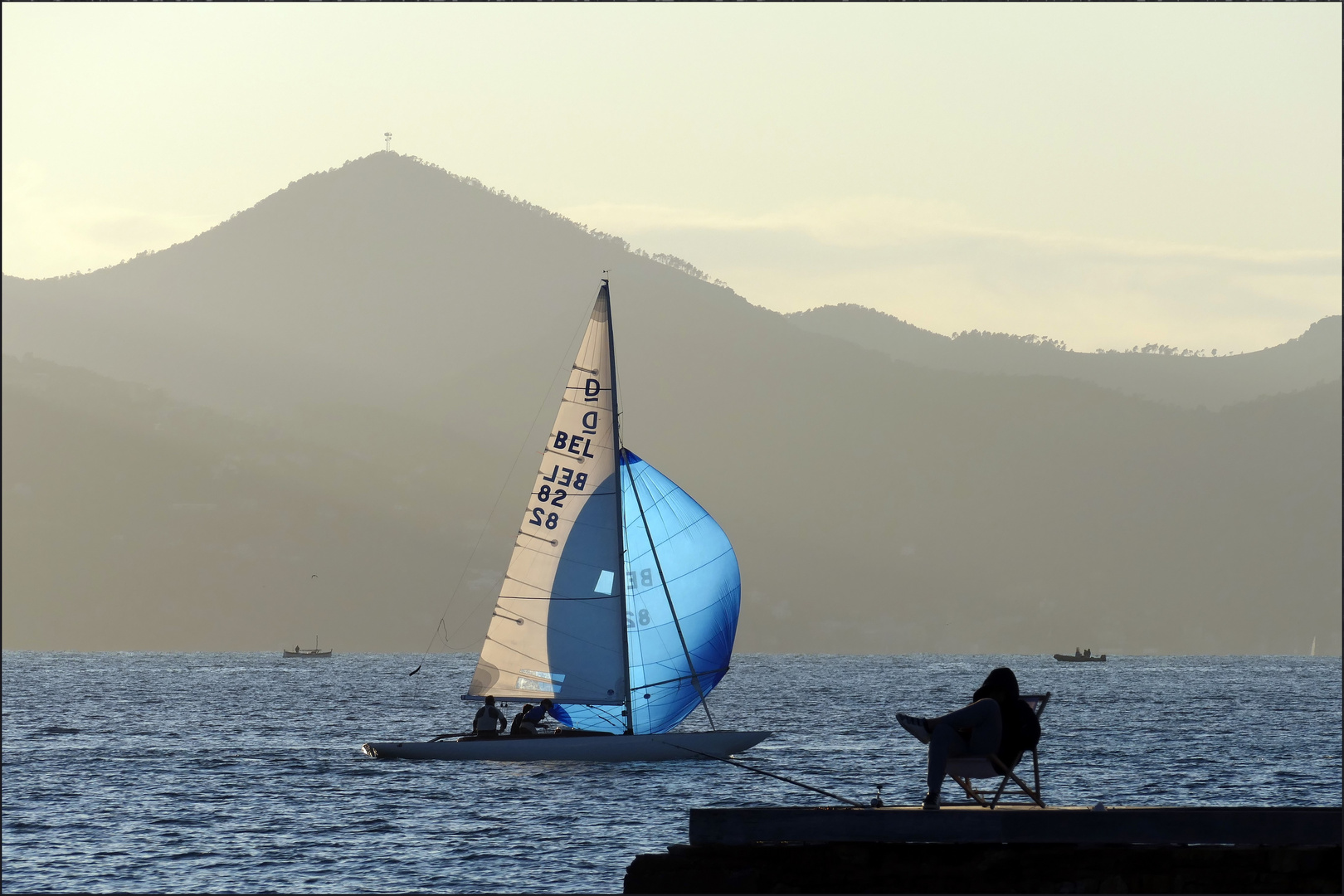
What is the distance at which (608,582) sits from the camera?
45.3m

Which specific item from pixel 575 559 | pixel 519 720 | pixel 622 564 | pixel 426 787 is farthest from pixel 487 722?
pixel 622 564

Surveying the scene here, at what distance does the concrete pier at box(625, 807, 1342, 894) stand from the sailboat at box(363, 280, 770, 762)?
28874 mm

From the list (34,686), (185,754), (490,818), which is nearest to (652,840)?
(490,818)

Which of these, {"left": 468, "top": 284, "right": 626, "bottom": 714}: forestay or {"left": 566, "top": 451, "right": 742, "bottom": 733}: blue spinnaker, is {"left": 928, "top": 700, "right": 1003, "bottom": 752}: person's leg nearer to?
{"left": 566, "top": 451, "right": 742, "bottom": 733}: blue spinnaker

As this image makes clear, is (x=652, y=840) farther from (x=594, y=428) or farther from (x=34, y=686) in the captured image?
(x=34, y=686)

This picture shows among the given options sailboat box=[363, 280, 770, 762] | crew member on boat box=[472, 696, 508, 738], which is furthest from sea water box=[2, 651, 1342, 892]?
sailboat box=[363, 280, 770, 762]

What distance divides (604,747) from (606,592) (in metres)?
4.16

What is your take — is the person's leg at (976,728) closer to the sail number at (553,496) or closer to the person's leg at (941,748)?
the person's leg at (941,748)

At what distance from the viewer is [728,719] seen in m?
85.8

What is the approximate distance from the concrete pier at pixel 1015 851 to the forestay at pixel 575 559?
29367 millimetres

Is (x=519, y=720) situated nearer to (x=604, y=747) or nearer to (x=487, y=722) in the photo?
(x=487, y=722)

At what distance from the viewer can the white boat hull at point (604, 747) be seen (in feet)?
144

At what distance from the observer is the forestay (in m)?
45.2

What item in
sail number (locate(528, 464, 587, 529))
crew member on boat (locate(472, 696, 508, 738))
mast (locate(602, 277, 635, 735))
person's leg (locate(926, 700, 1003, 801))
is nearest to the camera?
person's leg (locate(926, 700, 1003, 801))
